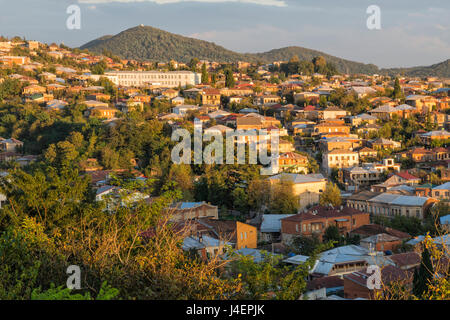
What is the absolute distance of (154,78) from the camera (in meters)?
40.7

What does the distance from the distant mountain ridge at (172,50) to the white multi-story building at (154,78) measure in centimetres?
4293

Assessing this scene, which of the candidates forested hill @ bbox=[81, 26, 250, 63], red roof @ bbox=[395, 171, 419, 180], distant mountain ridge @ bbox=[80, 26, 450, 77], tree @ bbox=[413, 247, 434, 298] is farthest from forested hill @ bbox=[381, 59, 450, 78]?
tree @ bbox=[413, 247, 434, 298]

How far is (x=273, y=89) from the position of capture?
38312mm

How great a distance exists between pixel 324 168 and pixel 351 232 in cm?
775

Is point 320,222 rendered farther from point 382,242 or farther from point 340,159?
point 340,159

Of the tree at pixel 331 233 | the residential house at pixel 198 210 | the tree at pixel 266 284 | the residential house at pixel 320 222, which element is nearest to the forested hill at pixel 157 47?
the residential house at pixel 198 210

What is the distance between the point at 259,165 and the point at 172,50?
70.8 m

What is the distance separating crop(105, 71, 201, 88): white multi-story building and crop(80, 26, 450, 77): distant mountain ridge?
42928 millimetres

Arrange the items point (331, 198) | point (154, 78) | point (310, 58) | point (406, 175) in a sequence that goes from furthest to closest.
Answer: point (310, 58) → point (154, 78) → point (406, 175) → point (331, 198)

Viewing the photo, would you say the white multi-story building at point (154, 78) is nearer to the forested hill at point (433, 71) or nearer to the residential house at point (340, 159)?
the residential house at point (340, 159)

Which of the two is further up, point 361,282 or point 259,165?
point 259,165

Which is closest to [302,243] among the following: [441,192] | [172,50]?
[441,192]

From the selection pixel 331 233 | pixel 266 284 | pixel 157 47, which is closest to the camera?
pixel 266 284

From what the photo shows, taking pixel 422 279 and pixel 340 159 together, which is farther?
pixel 340 159
